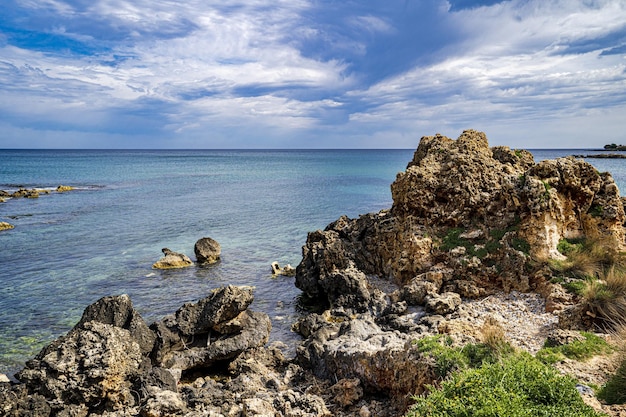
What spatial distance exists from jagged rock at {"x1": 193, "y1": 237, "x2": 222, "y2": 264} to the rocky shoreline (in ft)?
25.2

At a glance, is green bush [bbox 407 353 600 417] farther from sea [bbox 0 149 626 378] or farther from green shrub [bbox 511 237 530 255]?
green shrub [bbox 511 237 530 255]

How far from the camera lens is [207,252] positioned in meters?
26.9

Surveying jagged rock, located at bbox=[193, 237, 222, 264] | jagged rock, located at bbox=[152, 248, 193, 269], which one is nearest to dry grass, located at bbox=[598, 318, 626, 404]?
jagged rock, located at bbox=[193, 237, 222, 264]

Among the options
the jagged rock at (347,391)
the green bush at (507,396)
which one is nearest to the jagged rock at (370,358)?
the jagged rock at (347,391)

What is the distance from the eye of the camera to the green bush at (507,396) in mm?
6121

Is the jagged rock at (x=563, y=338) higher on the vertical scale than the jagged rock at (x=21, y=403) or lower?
higher

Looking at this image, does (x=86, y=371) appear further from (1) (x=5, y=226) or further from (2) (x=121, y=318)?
(1) (x=5, y=226)

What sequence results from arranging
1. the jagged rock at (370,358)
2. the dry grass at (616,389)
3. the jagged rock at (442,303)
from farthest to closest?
the jagged rock at (442,303) < the jagged rock at (370,358) < the dry grass at (616,389)

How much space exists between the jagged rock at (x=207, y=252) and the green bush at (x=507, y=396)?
21428 mm

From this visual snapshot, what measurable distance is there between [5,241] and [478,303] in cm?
3334

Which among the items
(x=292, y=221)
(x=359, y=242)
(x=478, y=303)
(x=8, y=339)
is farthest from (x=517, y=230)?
(x=292, y=221)

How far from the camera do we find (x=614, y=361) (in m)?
9.01

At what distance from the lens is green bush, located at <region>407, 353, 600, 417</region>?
6.12 m

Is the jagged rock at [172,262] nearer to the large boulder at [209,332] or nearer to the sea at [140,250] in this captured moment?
the sea at [140,250]
